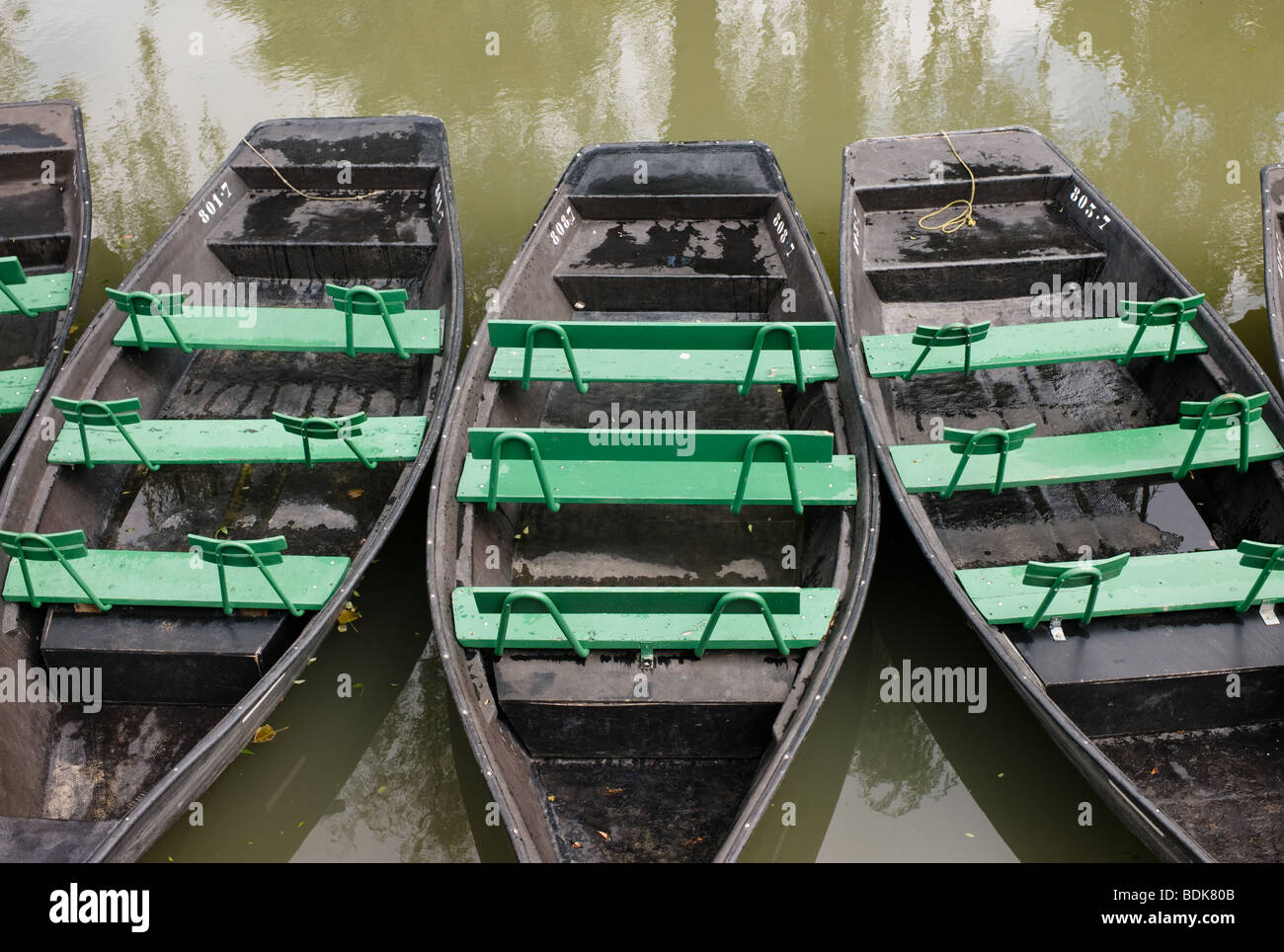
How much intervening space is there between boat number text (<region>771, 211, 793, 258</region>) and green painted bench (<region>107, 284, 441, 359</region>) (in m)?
2.62

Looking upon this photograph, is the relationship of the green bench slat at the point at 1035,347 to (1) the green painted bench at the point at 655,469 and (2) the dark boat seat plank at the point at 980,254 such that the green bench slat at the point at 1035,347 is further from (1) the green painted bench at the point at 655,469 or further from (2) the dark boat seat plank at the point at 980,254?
(2) the dark boat seat plank at the point at 980,254

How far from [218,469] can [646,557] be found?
2875 mm

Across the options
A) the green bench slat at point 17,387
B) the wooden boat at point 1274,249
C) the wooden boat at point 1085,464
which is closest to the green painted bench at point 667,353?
the wooden boat at point 1085,464

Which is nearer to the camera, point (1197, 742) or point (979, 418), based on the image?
point (1197, 742)

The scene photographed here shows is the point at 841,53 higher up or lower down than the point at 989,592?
higher up

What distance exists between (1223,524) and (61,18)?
1447 centimetres

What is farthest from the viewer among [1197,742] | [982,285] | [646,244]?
[646,244]

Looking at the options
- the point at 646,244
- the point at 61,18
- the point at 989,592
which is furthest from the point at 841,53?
the point at 61,18

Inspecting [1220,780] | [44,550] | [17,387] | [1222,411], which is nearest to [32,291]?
[17,387]

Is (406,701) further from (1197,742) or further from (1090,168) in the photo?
(1090,168)

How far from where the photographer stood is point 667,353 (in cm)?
598

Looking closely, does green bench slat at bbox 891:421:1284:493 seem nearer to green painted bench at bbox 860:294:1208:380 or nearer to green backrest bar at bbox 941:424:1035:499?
green backrest bar at bbox 941:424:1035:499

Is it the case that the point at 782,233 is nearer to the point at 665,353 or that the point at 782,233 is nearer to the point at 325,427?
the point at 665,353

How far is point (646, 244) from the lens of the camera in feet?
25.1
